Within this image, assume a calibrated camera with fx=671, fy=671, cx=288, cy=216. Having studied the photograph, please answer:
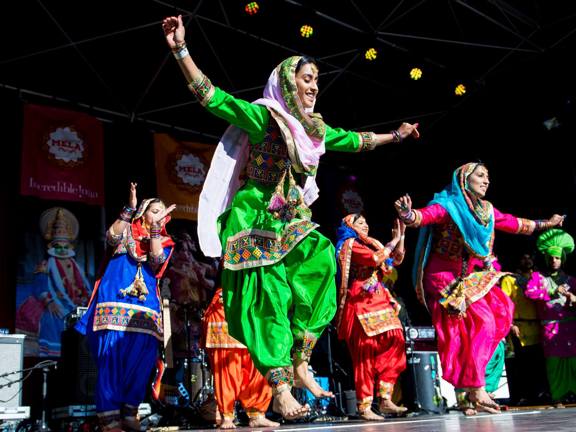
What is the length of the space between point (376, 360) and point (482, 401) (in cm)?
128

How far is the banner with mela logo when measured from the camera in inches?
316

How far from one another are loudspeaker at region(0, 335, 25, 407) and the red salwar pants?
2.53 metres

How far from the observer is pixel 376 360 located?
5.42 metres

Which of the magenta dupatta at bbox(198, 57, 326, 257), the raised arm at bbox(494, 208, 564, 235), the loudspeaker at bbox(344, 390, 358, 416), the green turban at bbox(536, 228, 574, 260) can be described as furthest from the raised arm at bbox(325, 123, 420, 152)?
the loudspeaker at bbox(344, 390, 358, 416)

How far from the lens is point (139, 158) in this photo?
8.26m

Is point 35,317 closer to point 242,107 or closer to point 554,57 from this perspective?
point 242,107

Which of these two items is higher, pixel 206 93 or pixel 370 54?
pixel 370 54

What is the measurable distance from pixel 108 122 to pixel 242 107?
18.9 feet

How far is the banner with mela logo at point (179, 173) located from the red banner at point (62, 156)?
72cm

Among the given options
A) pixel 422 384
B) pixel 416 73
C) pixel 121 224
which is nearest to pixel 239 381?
pixel 121 224

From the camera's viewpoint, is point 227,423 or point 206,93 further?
point 227,423

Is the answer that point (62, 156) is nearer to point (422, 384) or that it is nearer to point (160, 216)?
point (160, 216)

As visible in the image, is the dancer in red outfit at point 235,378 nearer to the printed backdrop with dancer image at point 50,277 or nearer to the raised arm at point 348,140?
the raised arm at point 348,140

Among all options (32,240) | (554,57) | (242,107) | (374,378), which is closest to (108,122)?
(32,240)
